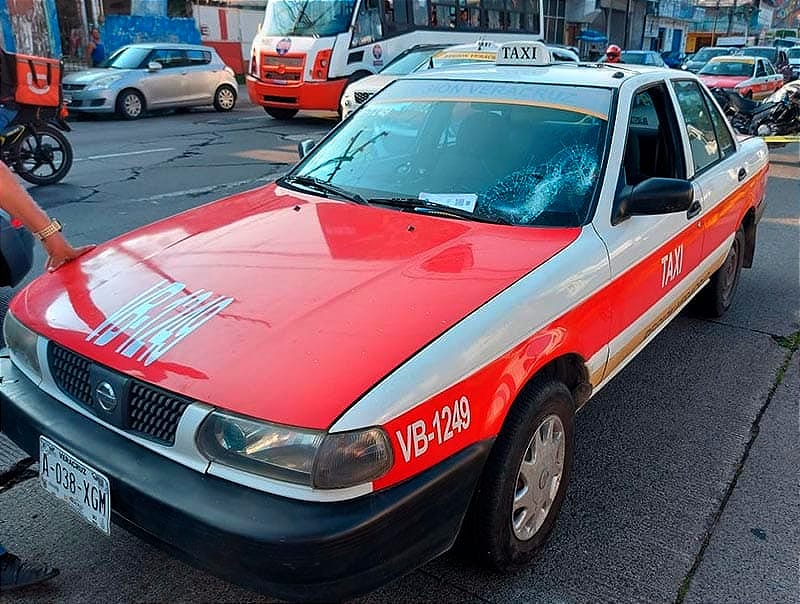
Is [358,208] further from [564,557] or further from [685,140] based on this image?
[685,140]

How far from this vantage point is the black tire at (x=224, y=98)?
1742cm

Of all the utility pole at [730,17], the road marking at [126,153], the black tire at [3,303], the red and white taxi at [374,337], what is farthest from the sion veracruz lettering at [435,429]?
the utility pole at [730,17]

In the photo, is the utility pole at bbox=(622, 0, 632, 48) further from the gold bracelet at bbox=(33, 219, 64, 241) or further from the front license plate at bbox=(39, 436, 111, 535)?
the front license plate at bbox=(39, 436, 111, 535)

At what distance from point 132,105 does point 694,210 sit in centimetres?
1431

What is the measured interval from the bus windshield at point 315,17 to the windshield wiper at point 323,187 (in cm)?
1210

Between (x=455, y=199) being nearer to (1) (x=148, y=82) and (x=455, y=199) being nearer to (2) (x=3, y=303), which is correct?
(2) (x=3, y=303)

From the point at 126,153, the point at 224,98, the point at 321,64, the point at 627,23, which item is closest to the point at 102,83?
the point at 224,98

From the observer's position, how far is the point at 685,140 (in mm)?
3844

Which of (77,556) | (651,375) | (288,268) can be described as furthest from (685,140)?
(77,556)

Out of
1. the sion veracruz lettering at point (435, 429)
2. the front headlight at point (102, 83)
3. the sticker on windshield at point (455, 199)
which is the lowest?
the sion veracruz lettering at point (435, 429)

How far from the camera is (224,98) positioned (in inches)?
696

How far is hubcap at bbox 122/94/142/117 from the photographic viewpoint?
15274 millimetres

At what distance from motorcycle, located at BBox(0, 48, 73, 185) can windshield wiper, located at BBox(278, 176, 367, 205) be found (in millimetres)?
5350

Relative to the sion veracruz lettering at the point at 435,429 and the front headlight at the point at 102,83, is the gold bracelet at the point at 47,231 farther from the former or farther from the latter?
the front headlight at the point at 102,83
